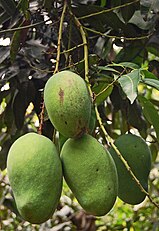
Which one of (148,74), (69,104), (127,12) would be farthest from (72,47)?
(69,104)

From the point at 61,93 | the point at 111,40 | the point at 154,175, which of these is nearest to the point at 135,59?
the point at 111,40

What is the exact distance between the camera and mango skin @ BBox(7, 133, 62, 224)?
67 centimetres

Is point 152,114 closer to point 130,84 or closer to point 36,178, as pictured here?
point 130,84

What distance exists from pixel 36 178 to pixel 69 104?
10 centimetres

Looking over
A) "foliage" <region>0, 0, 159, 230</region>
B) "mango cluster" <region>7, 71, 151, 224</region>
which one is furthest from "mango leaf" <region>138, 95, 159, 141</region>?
"mango cluster" <region>7, 71, 151, 224</region>

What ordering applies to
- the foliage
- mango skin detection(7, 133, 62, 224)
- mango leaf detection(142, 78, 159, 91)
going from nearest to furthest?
1. mango skin detection(7, 133, 62, 224)
2. mango leaf detection(142, 78, 159, 91)
3. the foliage

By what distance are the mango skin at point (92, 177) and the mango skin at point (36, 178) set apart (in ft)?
0.06

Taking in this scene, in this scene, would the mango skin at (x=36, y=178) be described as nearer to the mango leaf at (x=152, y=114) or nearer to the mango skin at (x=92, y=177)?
the mango skin at (x=92, y=177)

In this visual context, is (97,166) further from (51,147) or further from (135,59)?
(135,59)

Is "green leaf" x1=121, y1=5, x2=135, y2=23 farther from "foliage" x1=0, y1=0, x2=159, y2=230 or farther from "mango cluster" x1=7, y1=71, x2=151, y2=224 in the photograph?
"mango cluster" x1=7, y1=71, x2=151, y2=224

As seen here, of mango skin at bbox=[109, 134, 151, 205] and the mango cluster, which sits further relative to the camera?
mango skin at bbox=[109, 134, 151, 205]

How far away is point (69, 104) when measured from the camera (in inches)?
26.6

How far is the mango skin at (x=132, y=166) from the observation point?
2.69 feet

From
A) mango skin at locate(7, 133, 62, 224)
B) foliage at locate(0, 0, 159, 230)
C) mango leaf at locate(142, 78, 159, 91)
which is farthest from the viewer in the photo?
foliage at locate(0, 0, 159, 230)
